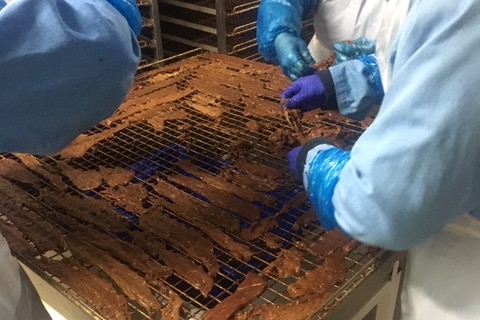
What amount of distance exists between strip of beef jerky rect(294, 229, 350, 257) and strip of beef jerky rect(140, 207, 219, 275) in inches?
6.3

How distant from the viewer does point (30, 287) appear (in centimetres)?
91

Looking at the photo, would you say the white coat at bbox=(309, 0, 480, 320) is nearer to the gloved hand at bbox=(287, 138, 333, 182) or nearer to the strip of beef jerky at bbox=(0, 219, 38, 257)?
the gloved hand at bbox=(287, 138, 333, 182)

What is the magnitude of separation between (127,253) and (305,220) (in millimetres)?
338

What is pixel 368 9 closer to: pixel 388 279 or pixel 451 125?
pixel 388 279

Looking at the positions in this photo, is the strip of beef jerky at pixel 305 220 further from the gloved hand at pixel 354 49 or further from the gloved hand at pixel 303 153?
the gloved hand at pixel 354 49

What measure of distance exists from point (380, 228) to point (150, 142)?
0.77m

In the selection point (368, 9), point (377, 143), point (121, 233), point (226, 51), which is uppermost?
point (377, 143)

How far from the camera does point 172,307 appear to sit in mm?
825

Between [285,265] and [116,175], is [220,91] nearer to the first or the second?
[116,175]

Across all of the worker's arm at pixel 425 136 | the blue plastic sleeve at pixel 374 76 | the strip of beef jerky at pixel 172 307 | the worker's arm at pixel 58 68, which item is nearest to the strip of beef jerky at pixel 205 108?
the blue plastic sleeve at pixel 374 76

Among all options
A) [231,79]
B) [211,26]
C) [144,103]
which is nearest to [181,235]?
[144,103]

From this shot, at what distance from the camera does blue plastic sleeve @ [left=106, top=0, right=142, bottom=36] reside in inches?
34.6

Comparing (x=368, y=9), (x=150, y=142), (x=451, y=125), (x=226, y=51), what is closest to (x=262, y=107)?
(x=150, y=142)

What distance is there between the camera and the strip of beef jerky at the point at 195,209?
1.01 metres
